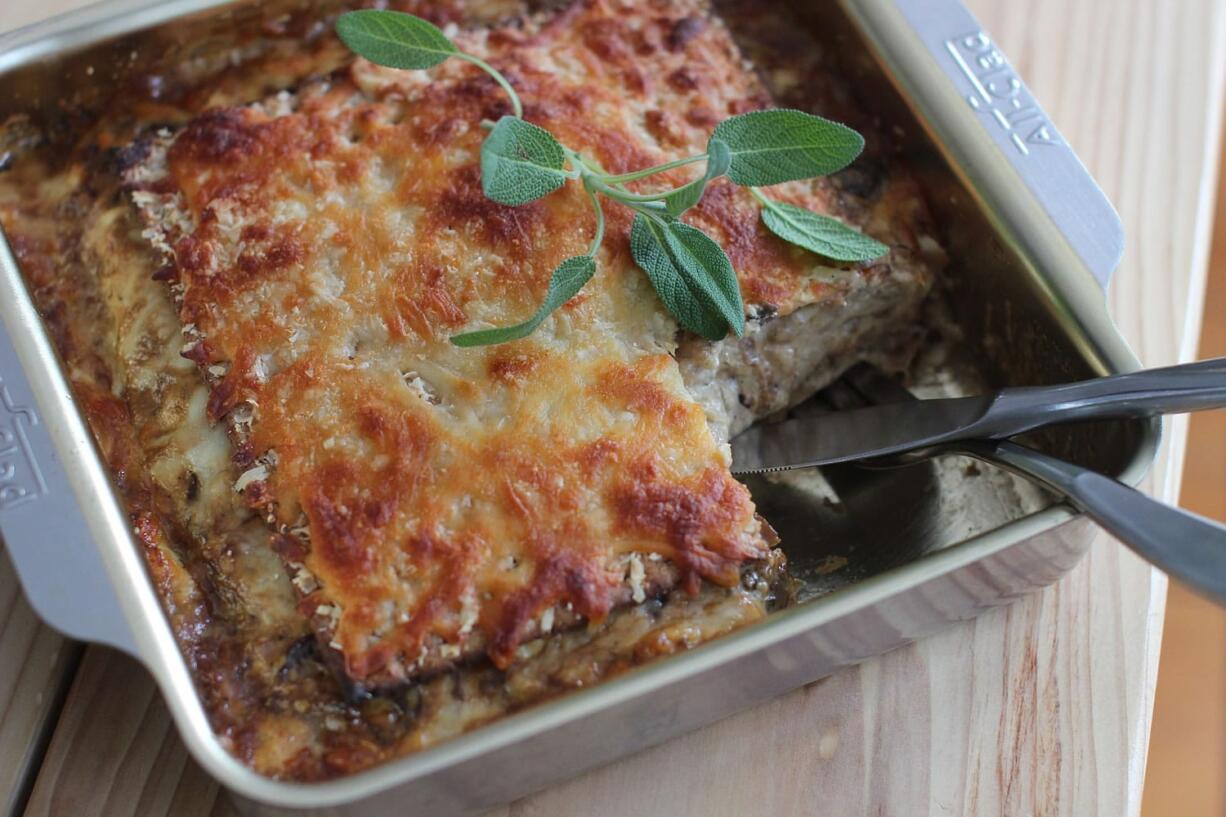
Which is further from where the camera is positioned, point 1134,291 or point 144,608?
point 1134,291

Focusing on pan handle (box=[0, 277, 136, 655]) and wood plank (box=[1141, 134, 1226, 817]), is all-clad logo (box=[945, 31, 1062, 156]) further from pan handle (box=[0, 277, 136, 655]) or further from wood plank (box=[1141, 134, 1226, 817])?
pan handle (box=[0, 277, 136, 655])

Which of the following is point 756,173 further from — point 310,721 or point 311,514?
point 310,721

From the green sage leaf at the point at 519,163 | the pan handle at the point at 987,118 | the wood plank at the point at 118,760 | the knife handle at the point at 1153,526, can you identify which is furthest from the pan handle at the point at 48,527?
the pan handle at the point at 987,118

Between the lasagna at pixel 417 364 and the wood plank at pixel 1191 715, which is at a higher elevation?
the lasagna at pixel 417 364

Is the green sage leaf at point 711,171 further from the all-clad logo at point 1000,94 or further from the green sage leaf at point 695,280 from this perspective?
the all-clad logo at point 1000,94

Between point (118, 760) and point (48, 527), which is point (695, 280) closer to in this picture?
point (48, 527)

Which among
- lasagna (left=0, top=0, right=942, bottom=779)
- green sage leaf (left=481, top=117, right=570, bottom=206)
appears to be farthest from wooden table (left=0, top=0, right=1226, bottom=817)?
green sage leaf (left=481, top=117, right=570, bottom=206)

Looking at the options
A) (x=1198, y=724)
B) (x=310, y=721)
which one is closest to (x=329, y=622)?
(x=310, y=721)
